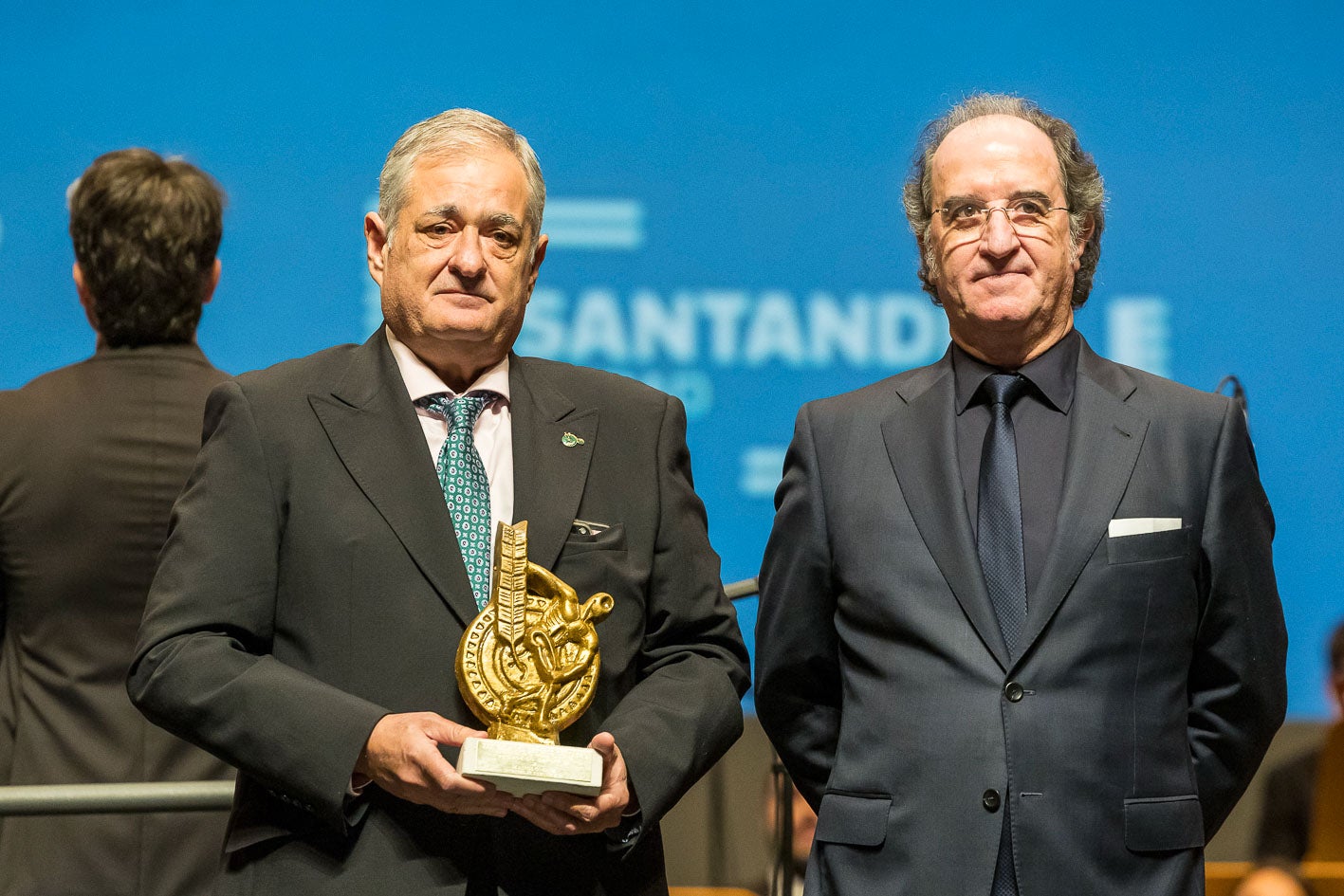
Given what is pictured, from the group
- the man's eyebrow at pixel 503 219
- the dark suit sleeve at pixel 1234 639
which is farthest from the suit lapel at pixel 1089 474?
the man's eyebrow at pixel 503 219

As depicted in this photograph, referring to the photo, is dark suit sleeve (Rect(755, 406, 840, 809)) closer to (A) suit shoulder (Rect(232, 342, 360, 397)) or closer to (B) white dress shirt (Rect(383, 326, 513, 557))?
(B) white dress shirt (Rect(383, 326, 513, 557))

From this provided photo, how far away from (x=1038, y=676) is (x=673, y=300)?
2.48 m

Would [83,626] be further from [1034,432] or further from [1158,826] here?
[1158,826]

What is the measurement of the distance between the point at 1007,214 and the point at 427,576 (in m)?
1.03

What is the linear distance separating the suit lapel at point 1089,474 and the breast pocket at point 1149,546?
0.03 meters

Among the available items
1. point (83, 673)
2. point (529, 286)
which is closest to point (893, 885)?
point (529, 286)

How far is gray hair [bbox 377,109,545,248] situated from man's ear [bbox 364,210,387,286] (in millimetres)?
13

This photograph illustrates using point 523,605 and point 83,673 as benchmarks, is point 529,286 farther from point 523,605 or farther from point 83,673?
point 83,673

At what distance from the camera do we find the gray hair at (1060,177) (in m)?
2.63

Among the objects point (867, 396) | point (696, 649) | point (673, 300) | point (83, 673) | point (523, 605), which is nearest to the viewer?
point (523, 605)

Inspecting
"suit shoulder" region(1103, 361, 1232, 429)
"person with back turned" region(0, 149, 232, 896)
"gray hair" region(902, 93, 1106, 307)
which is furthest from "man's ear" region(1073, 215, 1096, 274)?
"person with back turned" region(0, 149, 232, 896)

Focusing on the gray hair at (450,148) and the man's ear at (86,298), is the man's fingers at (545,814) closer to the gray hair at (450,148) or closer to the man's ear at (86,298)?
the gray hair at (450,148)

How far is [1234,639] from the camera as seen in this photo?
2.44 metres

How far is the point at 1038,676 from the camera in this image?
2.31m
